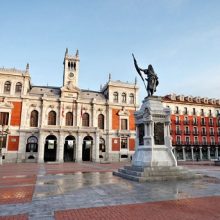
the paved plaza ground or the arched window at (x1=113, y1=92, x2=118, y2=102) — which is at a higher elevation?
the arched window at (x1=113, y1=92, x2=118, y2=102)

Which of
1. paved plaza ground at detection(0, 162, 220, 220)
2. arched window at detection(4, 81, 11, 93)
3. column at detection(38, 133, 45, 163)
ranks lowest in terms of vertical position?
paved plaza ground at detection(0, 162, 220, 220)

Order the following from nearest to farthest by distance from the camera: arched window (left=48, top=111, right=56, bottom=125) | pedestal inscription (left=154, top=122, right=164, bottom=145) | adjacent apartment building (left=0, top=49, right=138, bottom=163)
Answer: pedestal inscription (left=154, top=122, right=164, bottom=145), adjacent apartment building (left=0, top=49, right=138, bottom=163), arched window (left=48, top=111, right=56, bottom=125)

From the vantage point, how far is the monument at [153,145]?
41.0 feet

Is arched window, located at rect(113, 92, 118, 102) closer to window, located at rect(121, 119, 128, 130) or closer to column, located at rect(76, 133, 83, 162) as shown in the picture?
window, located at rect(121, 119, 128, 130)

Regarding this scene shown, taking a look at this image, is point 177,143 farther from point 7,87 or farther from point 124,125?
point 7,87

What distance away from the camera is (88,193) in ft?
27.9

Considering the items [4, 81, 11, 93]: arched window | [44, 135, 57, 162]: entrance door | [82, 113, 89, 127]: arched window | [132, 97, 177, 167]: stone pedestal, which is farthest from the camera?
[82, 113, 89, 127]: arched window

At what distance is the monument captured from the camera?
12.5 m

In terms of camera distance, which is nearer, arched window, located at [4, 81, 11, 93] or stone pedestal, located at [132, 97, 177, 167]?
stone pedestal, located at [132, 97, 177, 167]

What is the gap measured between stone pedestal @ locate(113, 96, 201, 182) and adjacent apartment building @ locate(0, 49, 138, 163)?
25187mm

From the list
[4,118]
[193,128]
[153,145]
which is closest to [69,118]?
[4,118]

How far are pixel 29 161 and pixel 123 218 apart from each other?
34735mm

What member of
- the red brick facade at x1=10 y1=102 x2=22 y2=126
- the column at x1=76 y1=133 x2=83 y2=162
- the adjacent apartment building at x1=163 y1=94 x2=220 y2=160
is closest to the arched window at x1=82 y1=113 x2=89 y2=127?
the column at x1=76 y1=133 x2=83 y2=162

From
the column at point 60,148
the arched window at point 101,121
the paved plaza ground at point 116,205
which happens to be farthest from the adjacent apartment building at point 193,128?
the paved plaza ground at point 116,205
